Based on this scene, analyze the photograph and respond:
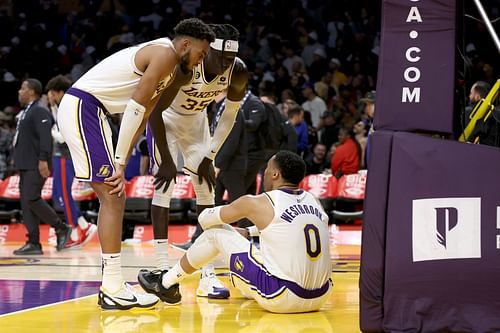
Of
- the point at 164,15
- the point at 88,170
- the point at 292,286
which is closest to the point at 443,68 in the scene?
the point at 292,286

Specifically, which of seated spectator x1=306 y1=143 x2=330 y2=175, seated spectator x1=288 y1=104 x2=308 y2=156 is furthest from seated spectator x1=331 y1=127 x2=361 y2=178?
seated spectator x1=306 y1=143 x2=330 y2=175

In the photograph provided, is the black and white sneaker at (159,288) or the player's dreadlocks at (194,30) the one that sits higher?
the player's dreadlocks at (194,30)

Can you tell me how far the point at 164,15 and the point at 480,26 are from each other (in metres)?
7.16

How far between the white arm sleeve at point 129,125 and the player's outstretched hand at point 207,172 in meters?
1.15

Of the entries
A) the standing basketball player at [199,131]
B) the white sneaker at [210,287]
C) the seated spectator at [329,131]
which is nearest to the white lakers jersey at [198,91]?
the standing basketball player at [199,131]

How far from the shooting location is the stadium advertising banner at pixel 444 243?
484 centimetres

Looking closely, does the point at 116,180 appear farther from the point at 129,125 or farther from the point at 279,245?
the point at 279,245

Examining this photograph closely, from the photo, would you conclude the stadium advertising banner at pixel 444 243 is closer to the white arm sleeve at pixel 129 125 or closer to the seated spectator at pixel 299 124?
the white arm sleeve at pixel 129 125

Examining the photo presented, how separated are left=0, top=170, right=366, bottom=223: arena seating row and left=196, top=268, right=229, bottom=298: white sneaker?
A: 5.93 metres

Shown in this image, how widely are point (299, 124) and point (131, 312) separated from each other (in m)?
7.93

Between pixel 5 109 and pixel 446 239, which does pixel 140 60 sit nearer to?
pixel 446 239

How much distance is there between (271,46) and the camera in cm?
1880

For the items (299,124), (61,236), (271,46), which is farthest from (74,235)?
(271,46)

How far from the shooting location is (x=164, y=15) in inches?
805
